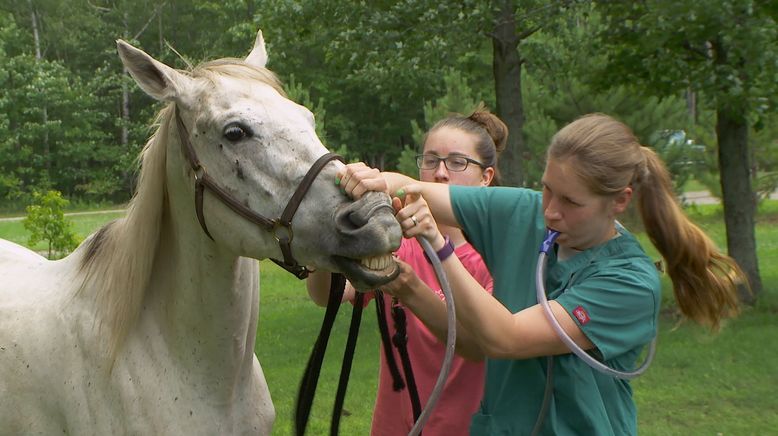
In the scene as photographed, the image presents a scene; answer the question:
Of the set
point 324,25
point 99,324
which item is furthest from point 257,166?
point 324,25

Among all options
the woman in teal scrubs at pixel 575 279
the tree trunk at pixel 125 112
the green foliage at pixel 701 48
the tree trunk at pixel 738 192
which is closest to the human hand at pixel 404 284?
the woman in teal scrubs at pixel 575 279

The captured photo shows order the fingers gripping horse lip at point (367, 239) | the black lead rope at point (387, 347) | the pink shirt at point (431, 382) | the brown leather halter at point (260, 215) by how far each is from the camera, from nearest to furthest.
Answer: the fingers gripping horse lip at point (367, 239) → the brown leather halter at point (260, 215) → the black lead rope at point (387, 347) → the pink shirt at point (431, 382)

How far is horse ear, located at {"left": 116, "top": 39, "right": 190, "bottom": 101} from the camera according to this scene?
2.37 metres

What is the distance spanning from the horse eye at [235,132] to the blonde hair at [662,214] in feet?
2.78

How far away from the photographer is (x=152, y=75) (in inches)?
95.8

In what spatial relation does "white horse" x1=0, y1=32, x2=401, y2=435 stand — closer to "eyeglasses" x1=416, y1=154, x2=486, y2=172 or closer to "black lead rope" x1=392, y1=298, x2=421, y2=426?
"black lead rope" x1=392, y1=298, x2=421, y2=426

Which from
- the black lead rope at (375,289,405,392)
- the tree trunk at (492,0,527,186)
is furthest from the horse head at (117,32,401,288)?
the tree trunk at (492,0,527,186)

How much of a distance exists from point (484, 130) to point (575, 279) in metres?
0.94

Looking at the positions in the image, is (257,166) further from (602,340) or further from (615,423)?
(615,423)

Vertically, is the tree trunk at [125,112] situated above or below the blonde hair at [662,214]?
below

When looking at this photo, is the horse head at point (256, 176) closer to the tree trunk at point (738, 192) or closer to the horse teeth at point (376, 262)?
the horse teeth at point (376, 262)

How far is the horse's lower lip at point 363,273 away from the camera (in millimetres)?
2127

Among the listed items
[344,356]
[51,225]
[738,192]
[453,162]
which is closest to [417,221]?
[344,356]

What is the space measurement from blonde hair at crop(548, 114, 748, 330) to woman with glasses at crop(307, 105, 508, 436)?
0.63 meters
